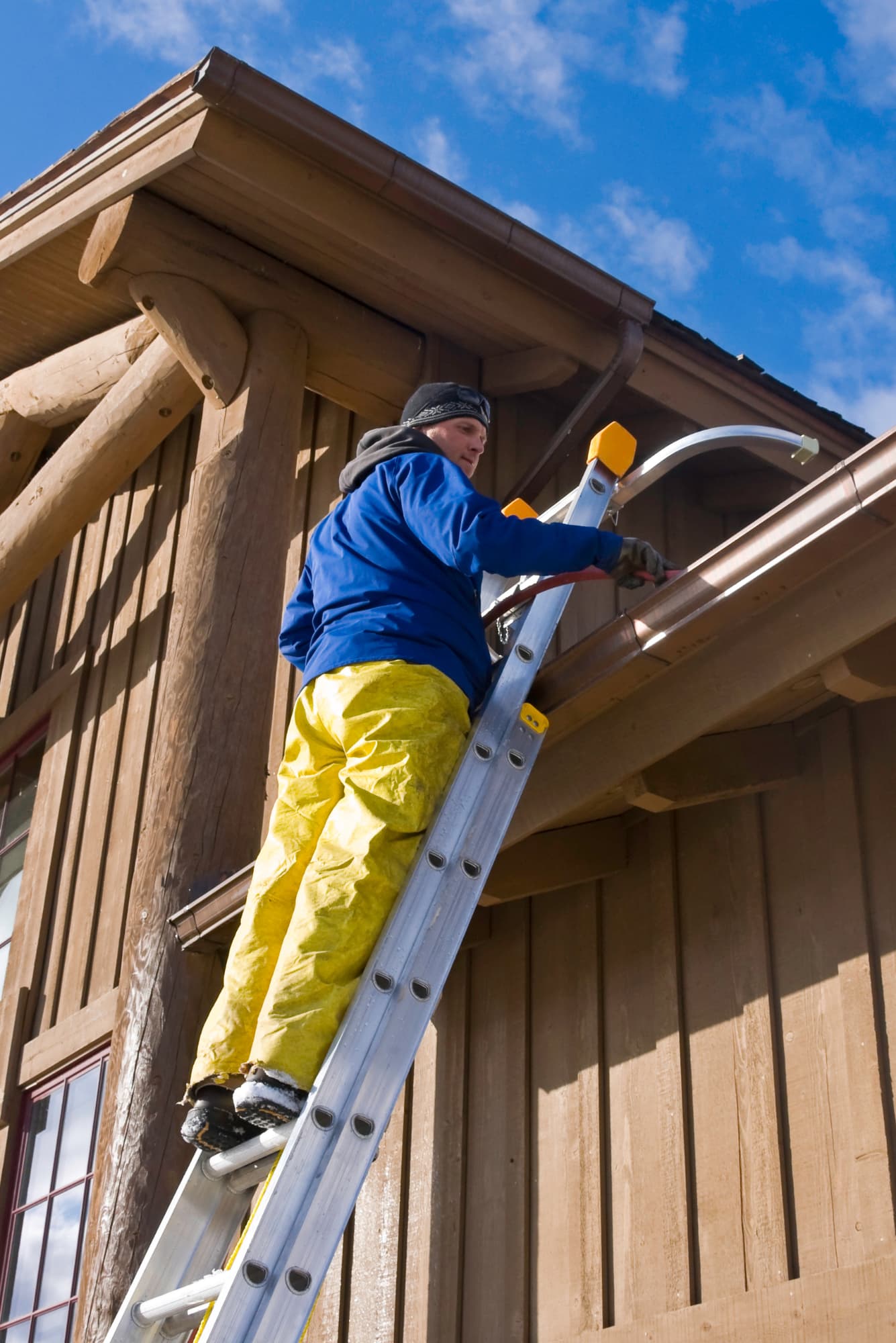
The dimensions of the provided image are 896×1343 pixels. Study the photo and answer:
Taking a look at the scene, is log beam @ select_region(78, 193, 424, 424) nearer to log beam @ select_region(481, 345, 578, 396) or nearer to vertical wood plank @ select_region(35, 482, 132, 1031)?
log beam @ select_region(481, 345, 578, 396)

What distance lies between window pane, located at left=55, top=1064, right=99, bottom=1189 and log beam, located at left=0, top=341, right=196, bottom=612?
246 centimetres

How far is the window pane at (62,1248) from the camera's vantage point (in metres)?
6.02

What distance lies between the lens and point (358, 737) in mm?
3504

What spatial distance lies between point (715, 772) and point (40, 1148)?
152 inches

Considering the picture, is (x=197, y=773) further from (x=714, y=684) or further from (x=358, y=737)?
(x=714, y=684)

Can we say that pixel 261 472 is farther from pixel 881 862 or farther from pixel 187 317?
pixel 881 862

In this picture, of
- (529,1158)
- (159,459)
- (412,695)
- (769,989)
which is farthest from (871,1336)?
(159,459)

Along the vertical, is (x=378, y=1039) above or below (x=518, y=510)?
below

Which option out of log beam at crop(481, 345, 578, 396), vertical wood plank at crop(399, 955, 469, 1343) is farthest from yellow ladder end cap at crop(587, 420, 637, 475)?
log beam at crop(481, 345, 578, 396)

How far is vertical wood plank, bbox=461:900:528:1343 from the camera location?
4316 millimetres

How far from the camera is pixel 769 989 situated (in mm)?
4035

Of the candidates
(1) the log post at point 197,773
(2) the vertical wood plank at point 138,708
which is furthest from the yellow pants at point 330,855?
(2) the vertical wood plank at point 138,708

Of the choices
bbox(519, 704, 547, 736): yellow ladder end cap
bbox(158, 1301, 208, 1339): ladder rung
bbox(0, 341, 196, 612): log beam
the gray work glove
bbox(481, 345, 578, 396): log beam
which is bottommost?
bbox(158, 1301, 208, 1339): ladder rung

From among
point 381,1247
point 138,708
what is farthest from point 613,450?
point 138,708
